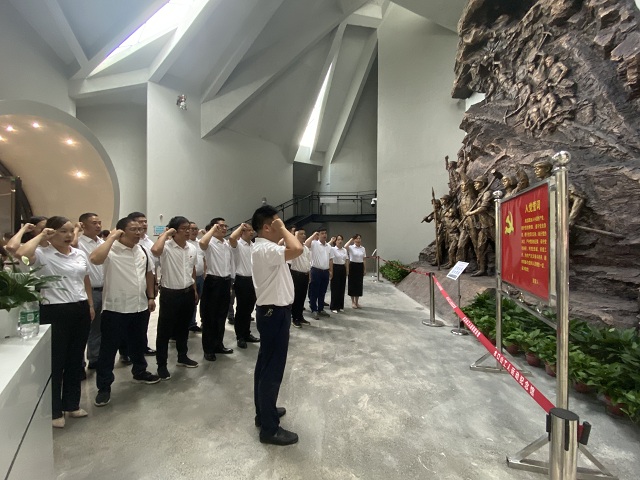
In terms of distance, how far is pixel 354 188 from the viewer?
17.6 m

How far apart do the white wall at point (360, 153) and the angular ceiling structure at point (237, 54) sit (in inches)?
40.4

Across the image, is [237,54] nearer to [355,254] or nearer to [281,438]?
[355,254]

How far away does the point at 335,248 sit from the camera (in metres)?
6.53

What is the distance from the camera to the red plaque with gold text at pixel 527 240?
1.97m

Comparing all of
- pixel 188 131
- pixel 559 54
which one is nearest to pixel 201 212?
pixel 188 131

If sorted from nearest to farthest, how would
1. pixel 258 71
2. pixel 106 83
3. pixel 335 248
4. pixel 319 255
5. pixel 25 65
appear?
pixel 319 255
pixel 335 248
pixel 25 65
pixel 106 83
pixel 258 71

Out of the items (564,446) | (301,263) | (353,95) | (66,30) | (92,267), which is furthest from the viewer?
(353,95)

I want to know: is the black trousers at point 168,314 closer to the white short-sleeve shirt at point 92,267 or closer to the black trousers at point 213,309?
the black trousers at point 213,309

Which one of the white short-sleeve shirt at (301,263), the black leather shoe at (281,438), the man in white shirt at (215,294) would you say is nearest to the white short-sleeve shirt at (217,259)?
the man in white shirt at (215,294)

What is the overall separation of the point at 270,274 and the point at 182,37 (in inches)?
407

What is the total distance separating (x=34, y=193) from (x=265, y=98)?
9.08 m

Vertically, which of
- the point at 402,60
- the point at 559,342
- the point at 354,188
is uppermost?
the point at 402,60

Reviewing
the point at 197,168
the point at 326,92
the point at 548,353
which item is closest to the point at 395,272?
the point at 548,353

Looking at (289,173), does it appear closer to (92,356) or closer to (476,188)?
(476,188)
